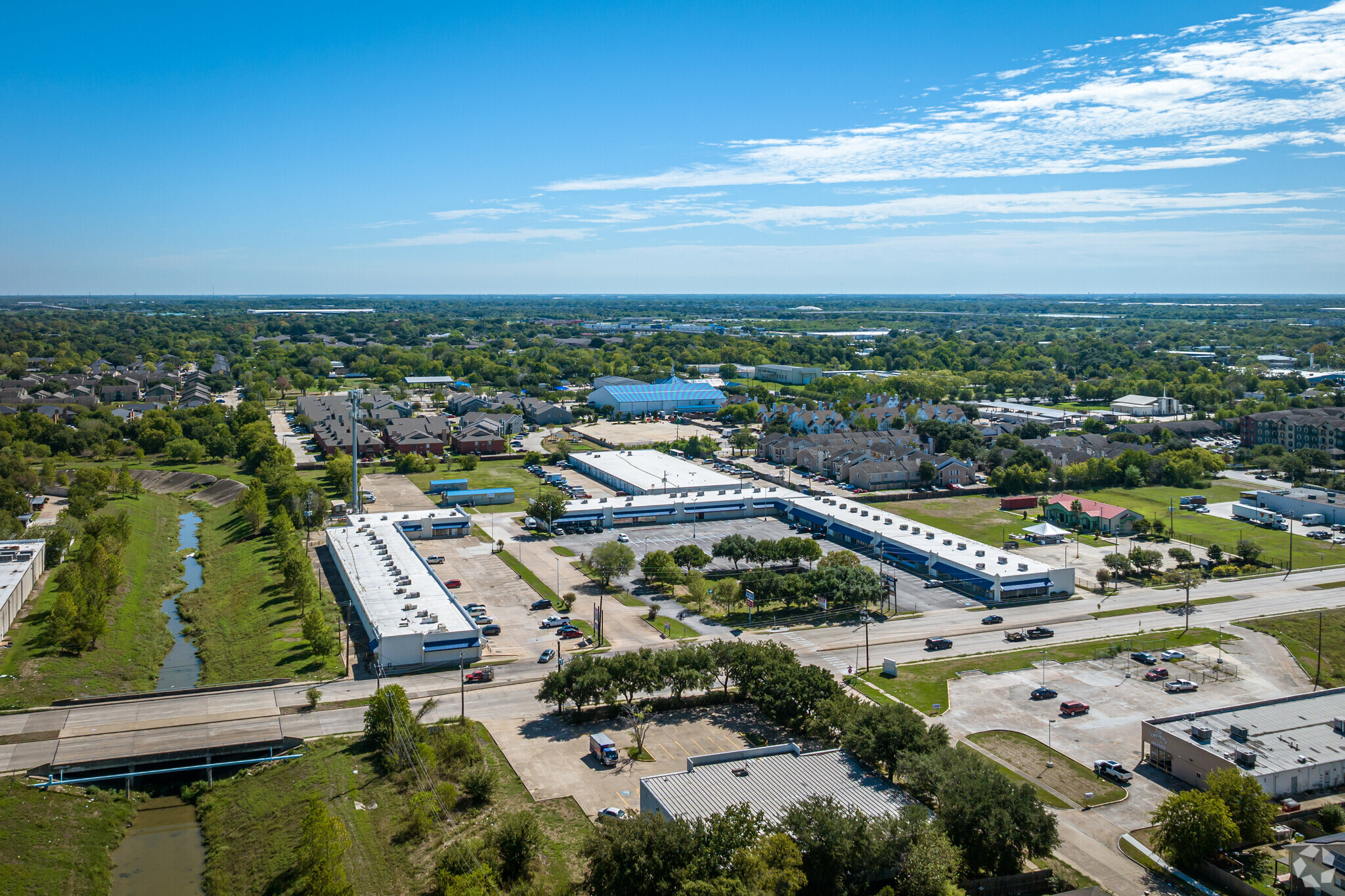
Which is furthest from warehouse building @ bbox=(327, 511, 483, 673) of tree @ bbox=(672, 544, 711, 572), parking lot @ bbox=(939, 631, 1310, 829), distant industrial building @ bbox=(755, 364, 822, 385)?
distant industrial building @ bbox=(755, 364, 822, 385)

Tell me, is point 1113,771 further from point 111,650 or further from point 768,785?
point 111,650

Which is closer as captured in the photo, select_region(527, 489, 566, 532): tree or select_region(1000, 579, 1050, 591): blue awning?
select_region(1000, 579, 1050, 591): blue awning

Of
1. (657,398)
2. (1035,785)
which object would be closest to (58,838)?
(1035,785)

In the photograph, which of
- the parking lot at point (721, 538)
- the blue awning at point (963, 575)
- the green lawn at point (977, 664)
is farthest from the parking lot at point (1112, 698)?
the parking lot at point (721, 538)

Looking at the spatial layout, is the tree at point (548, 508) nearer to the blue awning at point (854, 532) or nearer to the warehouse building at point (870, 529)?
the warehouse building at point (870, 529)

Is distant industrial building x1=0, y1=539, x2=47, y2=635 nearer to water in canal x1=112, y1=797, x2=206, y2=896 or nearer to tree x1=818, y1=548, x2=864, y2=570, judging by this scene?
water in canal x1=112, y1=797, x2=206, y2=896
